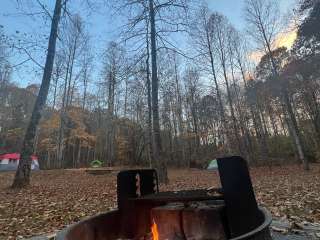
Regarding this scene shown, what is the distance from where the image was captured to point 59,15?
34.8 ft

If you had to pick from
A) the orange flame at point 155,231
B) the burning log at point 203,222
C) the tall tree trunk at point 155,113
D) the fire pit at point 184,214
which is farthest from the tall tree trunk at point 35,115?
the burning log at point 203,222

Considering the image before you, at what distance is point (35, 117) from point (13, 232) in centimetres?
594

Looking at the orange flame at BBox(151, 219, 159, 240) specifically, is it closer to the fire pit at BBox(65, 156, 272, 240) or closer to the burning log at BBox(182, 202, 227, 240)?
the fire pit at BBox(65, 156, 272, 240)

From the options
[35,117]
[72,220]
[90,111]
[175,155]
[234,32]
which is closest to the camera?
[72,220]

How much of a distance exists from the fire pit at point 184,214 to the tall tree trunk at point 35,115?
6.90m

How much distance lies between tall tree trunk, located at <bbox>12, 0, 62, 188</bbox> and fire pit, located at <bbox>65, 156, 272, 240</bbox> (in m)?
6.90

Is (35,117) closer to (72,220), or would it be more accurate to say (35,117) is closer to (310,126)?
(72,220)

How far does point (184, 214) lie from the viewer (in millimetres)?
2705

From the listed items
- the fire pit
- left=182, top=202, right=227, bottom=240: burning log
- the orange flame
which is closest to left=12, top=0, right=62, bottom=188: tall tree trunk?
the fire pit

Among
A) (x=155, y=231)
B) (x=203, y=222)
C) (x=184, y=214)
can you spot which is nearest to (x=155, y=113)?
(x=155, y=231)

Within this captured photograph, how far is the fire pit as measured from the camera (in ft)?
6.90

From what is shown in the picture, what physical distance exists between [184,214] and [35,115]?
8206 millimetres

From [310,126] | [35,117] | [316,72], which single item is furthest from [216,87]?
[310,126]

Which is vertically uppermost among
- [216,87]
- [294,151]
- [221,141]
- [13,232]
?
[216,87]
